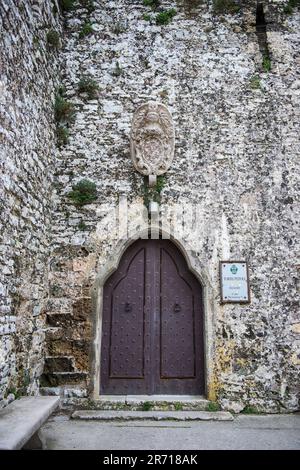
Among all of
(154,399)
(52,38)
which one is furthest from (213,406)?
(52,38)

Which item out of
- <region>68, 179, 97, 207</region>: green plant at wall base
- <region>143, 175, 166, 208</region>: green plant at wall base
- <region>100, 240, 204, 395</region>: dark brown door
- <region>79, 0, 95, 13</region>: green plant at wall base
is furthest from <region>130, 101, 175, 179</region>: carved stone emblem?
<region>79, 0, 95, 13</region>: green plant at wall base

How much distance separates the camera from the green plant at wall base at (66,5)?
457cm

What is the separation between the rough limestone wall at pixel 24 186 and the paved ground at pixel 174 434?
59 centimetres

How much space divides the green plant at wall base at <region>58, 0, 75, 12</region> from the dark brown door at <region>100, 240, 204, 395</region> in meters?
3.34

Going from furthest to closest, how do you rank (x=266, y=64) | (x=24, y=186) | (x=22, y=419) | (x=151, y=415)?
1. (x=266, y=64)
2. (x=151, y=415)
3. (x=24, y=186)
4. (x=22, y=419)

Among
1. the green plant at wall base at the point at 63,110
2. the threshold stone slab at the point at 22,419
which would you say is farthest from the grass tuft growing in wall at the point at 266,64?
the threshold stone slab at the point at 22,419

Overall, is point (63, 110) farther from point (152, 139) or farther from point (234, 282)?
point (234, 282)

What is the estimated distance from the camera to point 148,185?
4.13 metres

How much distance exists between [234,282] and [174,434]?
1680mm

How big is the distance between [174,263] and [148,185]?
0.99 meters

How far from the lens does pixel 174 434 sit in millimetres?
2945

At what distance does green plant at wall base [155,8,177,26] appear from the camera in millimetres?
4613

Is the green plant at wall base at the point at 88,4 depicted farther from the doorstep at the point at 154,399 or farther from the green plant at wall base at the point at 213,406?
the green plant at wall base at the point at 213,406
